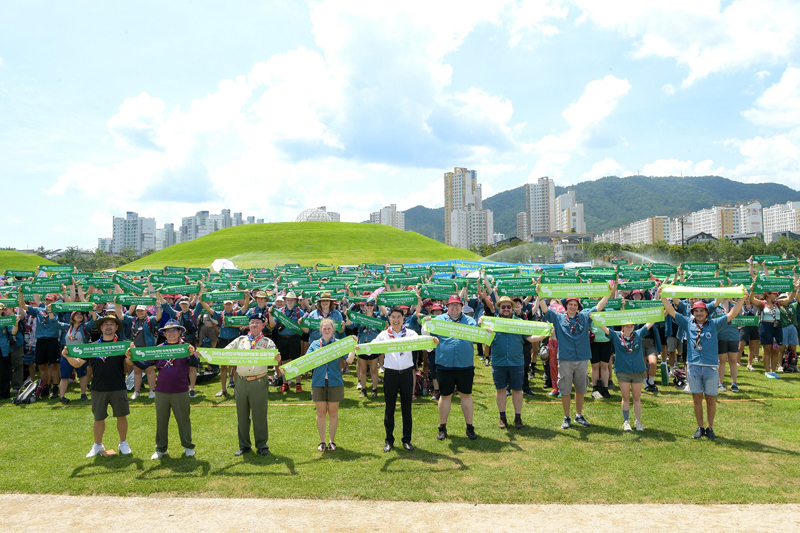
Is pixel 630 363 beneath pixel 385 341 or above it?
beneath

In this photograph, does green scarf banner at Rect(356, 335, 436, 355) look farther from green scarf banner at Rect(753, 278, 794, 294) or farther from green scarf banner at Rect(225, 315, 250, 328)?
green scarf banner at Rect(753, 278, 794, 294)

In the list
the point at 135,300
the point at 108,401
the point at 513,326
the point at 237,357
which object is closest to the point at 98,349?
the point at 108,401

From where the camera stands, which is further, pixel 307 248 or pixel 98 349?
pixel 307 248

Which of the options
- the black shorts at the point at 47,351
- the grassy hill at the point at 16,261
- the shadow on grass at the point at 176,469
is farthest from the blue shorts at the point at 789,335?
the grassy hill at the point at 16,261

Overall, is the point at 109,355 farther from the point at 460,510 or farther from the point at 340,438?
the point at 460,510

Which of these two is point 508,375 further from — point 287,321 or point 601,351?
point 287,321

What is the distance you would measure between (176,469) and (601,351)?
846 centimetres

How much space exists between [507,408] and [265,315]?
600cm

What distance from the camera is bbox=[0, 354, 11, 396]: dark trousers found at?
34.9 feet

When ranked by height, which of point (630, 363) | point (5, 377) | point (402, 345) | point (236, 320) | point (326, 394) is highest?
point (236, 320)

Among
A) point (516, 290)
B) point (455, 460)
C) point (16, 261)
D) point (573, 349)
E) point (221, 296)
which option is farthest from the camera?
point (16, 261)

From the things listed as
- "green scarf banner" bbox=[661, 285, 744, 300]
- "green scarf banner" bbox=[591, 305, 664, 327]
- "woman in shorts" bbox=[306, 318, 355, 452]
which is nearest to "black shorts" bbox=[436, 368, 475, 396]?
"woman in shorts" bbox=[306, 318, 355, 452]

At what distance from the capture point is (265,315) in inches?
440

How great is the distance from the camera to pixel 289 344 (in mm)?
11492
